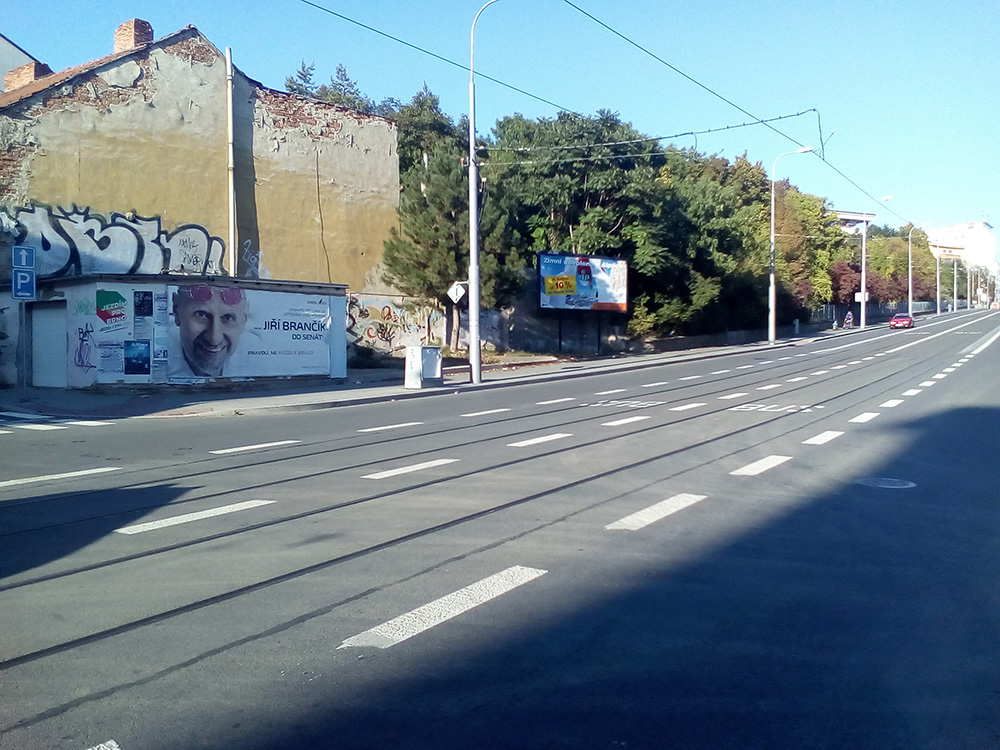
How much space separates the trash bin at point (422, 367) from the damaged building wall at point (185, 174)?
32.5 ft

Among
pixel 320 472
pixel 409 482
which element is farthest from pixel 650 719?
pixel 320 472

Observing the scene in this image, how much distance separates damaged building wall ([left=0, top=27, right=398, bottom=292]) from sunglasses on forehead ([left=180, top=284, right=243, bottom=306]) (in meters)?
6.13

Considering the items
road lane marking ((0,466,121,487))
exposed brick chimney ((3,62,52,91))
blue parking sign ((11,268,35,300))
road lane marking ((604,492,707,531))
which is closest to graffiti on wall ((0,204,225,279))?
blue parking sign ((11,268,35,300))

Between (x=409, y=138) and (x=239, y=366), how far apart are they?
113ft

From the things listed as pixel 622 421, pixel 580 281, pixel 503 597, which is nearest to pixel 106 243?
pixel 622 421

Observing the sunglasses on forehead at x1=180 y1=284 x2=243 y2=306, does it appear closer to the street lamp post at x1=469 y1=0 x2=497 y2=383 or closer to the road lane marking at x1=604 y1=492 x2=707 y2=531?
the street lamp post at x1=469 y1=0 x2=497 y2=383

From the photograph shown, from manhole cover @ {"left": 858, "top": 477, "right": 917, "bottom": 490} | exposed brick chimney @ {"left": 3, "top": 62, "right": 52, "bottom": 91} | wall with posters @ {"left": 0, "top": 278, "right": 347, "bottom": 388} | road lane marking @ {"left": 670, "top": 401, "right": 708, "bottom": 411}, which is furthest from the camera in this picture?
exposed brick chimney @ {"left": 3, "top": 62, "right": 52, "bottom": 91}

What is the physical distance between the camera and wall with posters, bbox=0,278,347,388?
2212 centimetres

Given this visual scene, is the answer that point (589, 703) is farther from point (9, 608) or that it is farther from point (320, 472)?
point (320, 472)

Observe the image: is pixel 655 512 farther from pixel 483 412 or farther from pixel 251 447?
pixel 483 412

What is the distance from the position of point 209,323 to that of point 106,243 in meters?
6.95

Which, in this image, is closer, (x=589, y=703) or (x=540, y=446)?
(x=589, y=703)

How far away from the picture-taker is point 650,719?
4121 mm

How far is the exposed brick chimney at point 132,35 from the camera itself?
29922 millimetres
